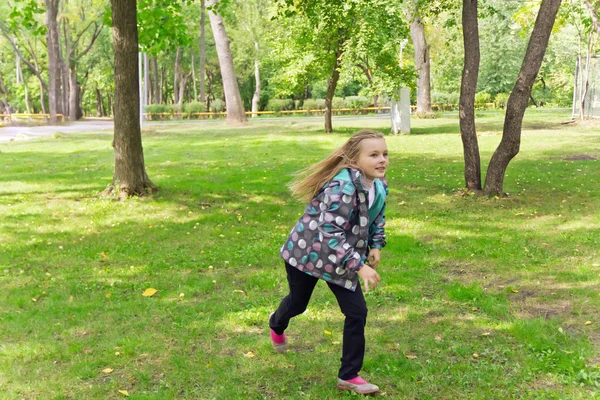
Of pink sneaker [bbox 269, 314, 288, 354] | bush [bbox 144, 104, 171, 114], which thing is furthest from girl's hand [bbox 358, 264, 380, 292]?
bush [bbox 144, 104, 171, 114]

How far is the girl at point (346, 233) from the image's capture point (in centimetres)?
405

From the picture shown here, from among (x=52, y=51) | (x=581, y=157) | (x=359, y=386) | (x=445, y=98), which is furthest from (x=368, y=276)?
(x=445, y=98)

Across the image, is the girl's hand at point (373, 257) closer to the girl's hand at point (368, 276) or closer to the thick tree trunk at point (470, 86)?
the girl's hand at point (368, 276)

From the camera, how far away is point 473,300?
6.30 metres

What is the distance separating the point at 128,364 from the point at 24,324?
1.47 m

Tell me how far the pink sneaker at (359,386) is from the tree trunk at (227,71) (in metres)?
25.6

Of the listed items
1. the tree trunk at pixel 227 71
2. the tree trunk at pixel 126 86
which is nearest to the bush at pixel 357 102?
the tree trunk at pixel 227 71

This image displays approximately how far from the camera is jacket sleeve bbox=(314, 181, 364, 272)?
4023 mm

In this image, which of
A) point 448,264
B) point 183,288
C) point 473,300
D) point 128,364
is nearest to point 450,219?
point 448,264

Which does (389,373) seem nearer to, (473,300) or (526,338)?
(526,338)

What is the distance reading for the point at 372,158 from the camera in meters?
4.21

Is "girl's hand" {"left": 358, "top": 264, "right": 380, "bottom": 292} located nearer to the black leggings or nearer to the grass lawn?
the black leggings

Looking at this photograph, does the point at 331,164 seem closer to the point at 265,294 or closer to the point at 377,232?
the point at 377,232

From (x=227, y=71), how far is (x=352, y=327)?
2654 cm
